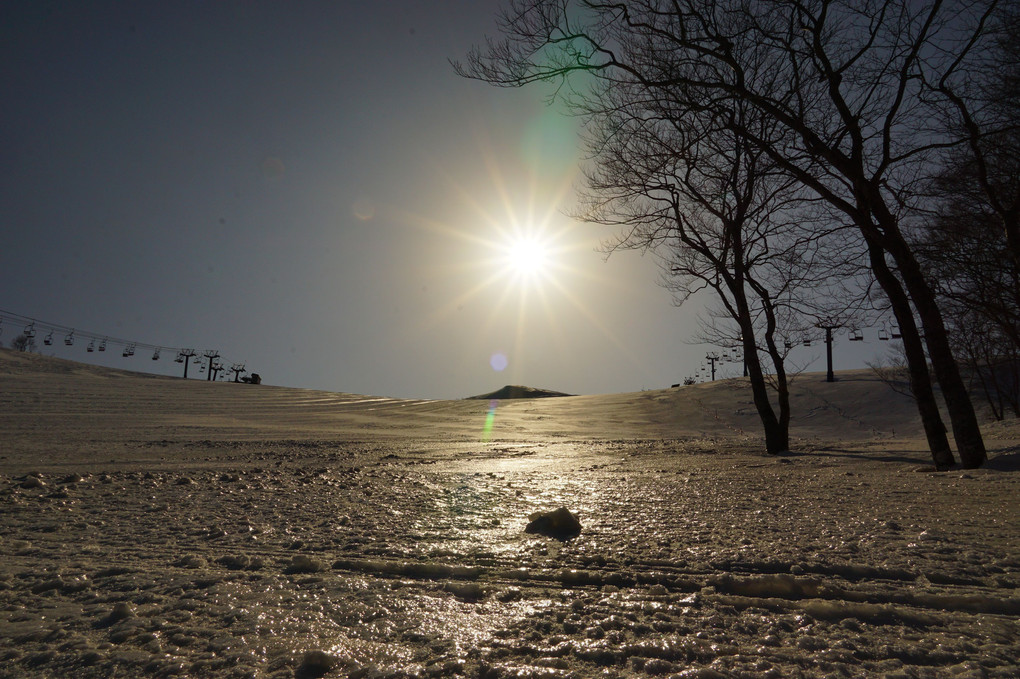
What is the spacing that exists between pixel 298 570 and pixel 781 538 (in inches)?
59.8

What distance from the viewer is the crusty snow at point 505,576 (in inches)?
43.9

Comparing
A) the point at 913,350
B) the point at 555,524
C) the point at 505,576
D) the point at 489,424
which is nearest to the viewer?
the point at 505,576

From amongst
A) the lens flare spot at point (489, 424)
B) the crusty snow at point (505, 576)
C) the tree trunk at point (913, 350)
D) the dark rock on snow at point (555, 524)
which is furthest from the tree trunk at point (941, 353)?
the lens flare spot at point (489, 424)

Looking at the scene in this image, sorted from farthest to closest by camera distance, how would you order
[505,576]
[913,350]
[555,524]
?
[913,350], [555,524], [505,576]

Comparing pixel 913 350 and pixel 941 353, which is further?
pixel 913 350

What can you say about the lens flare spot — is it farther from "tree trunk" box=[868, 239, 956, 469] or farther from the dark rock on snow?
the dark rock on snow

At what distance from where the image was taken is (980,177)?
6141 mm

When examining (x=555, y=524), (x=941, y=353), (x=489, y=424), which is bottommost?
(x=489, y=424)

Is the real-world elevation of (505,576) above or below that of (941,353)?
below

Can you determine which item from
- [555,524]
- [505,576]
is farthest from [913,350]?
[505,576]

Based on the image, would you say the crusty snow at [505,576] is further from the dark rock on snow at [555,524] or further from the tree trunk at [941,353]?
the tree trunk at [941,353]

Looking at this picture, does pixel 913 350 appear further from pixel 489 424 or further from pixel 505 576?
pixel 489 424

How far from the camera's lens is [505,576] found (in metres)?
1.60

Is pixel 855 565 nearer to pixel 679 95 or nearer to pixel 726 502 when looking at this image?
pixel 726 502
